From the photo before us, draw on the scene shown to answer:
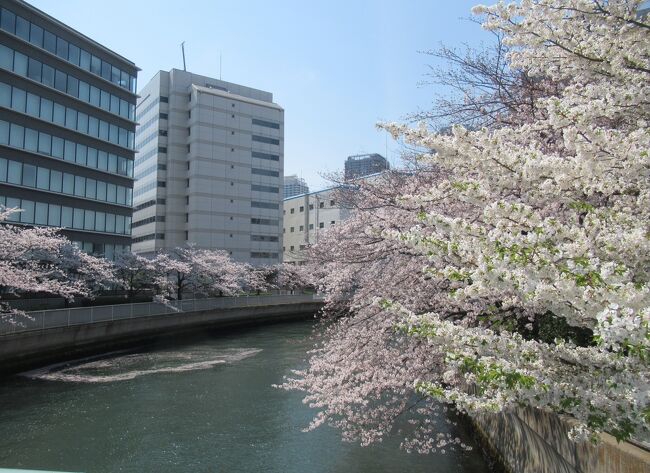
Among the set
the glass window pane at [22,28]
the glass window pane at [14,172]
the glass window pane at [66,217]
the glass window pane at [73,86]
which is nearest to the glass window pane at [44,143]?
the glass window pane at [14,172]

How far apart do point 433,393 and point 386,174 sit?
7.65m

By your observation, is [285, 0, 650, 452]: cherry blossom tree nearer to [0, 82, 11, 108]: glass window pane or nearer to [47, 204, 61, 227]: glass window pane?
[0, 82, 11, 108]: glass window pane

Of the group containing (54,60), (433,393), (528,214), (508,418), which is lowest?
(508,418)

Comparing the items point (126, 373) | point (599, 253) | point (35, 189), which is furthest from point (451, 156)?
point (35, 189)

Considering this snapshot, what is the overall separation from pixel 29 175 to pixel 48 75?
7.55m

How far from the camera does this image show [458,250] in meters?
3.83

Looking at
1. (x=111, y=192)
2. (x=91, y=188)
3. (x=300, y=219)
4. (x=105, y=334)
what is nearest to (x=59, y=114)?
(x=91, y=188)

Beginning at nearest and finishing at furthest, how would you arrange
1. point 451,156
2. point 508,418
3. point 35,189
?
point 451,156
point 508,418
point 35,189

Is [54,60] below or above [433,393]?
above

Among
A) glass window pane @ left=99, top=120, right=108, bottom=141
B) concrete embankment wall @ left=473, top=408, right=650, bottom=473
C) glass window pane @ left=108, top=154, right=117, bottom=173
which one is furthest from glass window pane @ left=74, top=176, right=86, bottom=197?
concrete embankment wall @ left=473, top=408, right=650, bottom=473

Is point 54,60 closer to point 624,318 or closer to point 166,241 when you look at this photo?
A: point 166,241

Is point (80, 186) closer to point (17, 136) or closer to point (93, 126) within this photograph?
point (93, 126)

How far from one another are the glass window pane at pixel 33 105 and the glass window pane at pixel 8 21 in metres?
4.26

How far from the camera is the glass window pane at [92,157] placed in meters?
38.4
